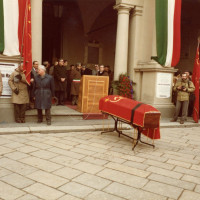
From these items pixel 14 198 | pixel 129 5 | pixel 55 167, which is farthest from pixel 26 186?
pixel 129 5

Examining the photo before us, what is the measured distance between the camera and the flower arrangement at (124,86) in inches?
396

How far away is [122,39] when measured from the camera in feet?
34.0

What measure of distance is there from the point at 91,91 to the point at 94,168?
4.58 m

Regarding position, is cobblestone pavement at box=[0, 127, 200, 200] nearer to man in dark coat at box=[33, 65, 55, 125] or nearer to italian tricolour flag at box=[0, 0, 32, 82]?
man in dark coat at box=[33, 65, 55, 125]

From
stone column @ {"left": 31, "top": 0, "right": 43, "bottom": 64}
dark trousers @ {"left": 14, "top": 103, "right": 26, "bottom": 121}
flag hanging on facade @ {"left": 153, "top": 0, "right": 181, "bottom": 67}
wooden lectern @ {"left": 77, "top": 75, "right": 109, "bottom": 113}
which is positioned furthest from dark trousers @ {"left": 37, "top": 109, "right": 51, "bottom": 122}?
flag hanging on facade @ {"left": 153, "top": 0, "right": 181, "bottom": 67}

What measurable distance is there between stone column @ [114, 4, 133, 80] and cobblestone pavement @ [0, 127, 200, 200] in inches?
177

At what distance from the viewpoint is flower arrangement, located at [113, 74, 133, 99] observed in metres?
10.1

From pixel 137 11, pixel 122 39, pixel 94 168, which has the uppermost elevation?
pixel 137 11

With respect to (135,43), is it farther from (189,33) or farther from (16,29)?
(189,33)

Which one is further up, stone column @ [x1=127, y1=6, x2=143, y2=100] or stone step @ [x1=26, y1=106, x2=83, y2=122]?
stone column @ [x1=127, y1=6, x2=143, y2=100]

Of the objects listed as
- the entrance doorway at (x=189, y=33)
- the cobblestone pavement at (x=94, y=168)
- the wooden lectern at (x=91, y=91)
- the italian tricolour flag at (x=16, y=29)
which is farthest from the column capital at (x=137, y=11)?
the entrance doorway at (x=189, y=33)

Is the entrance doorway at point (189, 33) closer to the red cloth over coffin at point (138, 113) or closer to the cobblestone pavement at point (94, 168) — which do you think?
the cobblestone pavement at point (94, 168)

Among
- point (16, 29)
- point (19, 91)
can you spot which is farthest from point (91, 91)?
point (16, 29)

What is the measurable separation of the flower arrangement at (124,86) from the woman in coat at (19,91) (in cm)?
392
